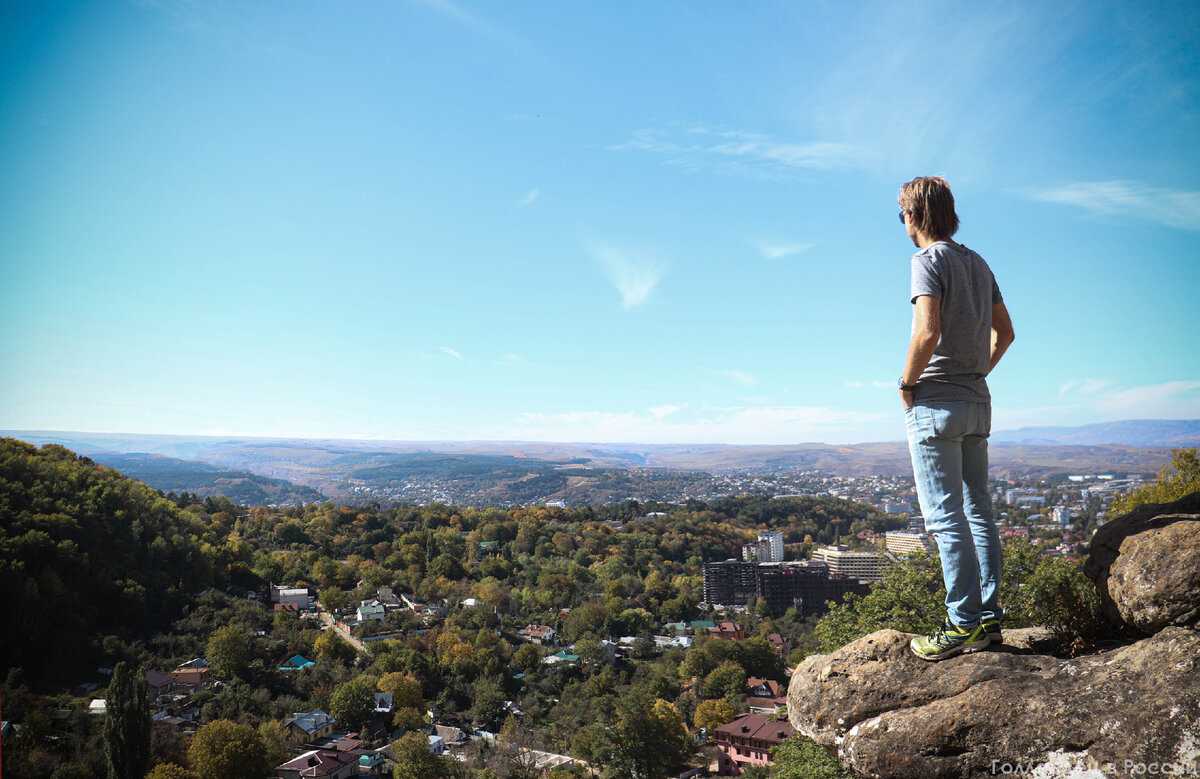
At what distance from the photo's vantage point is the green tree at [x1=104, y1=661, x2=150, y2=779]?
1597 centimetres

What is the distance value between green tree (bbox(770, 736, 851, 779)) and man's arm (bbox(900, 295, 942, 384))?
199 inches

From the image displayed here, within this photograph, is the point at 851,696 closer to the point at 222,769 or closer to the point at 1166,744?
the point at 1166,744

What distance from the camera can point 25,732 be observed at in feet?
52.7

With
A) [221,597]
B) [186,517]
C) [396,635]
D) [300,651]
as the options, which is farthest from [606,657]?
[186,517]

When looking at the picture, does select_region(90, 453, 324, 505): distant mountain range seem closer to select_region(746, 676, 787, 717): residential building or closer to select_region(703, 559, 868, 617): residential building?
select_region(703, 559, 868, 617): residential building

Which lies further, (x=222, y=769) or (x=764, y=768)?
(x=764, y=768)

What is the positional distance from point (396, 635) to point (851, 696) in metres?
31.4

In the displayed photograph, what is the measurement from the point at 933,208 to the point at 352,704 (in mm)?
24944

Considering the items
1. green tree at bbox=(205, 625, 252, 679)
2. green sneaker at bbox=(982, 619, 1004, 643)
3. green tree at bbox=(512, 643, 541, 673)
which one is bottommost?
green tree at bbox=(512, 643, 541, 673)

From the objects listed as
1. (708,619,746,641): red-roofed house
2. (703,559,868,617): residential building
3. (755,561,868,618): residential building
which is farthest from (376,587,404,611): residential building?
(755,561,868,618): residential building

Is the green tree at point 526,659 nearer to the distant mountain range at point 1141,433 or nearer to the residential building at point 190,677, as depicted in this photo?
the residential building at point 190,677

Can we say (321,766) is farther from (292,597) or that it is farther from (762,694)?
(292,597)

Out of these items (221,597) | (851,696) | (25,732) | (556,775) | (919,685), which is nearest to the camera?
(919,685)

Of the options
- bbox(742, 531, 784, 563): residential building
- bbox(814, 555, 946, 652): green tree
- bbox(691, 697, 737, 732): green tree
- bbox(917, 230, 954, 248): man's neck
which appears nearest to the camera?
bbox(917, 230, 954, 248): man's neck
